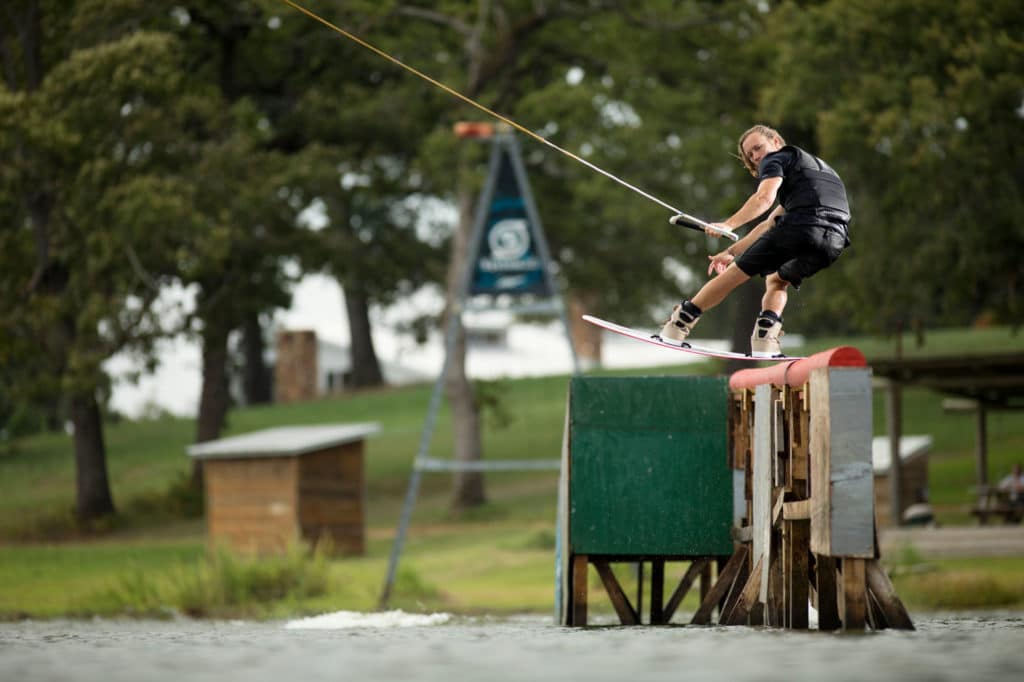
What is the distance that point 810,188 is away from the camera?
10109mm

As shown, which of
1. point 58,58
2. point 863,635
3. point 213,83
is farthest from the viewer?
point 213,83

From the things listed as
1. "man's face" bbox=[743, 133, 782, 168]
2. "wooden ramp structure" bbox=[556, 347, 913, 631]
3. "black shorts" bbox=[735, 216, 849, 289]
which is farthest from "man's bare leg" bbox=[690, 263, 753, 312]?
"man's face" bbox=[743, 133, 782, 168]

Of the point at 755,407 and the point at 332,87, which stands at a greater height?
the point at 332,87

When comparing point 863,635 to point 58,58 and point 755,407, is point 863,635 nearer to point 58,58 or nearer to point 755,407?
point 755,407

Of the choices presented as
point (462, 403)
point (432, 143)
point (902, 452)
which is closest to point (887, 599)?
point (902, 452)

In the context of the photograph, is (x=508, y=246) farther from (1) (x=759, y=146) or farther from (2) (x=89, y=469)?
(2) (x=89, y=469)

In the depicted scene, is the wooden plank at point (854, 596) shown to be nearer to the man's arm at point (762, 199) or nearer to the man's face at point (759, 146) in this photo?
the man's arm at point (762, 199)

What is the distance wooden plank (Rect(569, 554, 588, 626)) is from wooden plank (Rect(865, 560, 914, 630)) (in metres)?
3.09

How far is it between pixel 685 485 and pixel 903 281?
18.6 meters

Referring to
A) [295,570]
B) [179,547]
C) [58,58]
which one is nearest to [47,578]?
[179,547]

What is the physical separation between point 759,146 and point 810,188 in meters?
0.43

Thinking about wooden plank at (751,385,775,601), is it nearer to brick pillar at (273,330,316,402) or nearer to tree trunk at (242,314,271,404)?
tree trunk at (242,314,271,404)

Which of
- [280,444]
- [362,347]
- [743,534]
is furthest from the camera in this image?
[362,347]

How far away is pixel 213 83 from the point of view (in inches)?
1478
